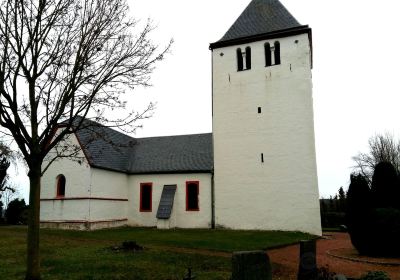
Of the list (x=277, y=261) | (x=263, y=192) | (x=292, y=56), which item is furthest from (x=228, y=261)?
(x=292, y=56)

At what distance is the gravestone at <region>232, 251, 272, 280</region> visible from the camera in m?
6.55

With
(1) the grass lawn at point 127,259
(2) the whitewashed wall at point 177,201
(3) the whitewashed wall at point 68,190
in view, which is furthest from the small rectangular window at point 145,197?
(1) the grass lawn at point 127,259

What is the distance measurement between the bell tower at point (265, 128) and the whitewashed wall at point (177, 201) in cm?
107

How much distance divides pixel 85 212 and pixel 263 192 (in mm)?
11604

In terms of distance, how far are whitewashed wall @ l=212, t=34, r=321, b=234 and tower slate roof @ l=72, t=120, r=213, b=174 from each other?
2.39 metres

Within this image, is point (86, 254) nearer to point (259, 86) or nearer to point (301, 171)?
point (301, 171)

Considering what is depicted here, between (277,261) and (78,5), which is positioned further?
(277,261)

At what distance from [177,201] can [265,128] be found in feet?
26.9

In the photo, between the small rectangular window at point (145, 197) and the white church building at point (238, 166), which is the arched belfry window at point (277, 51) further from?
the small rectangular window at point (145, 197)

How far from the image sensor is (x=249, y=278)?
661 cm

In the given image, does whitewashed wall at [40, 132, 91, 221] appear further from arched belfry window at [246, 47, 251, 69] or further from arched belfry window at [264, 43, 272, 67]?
arched belfry window at [264, 43, 272, 67]

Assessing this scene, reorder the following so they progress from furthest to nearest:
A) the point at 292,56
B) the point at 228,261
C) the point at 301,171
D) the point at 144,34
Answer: the point at 292,56, the point at 301,171, the point at 228,261, the point at 144,34

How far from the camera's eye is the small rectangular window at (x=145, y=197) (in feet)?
89.4

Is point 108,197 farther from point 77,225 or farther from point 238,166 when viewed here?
point 238,166
